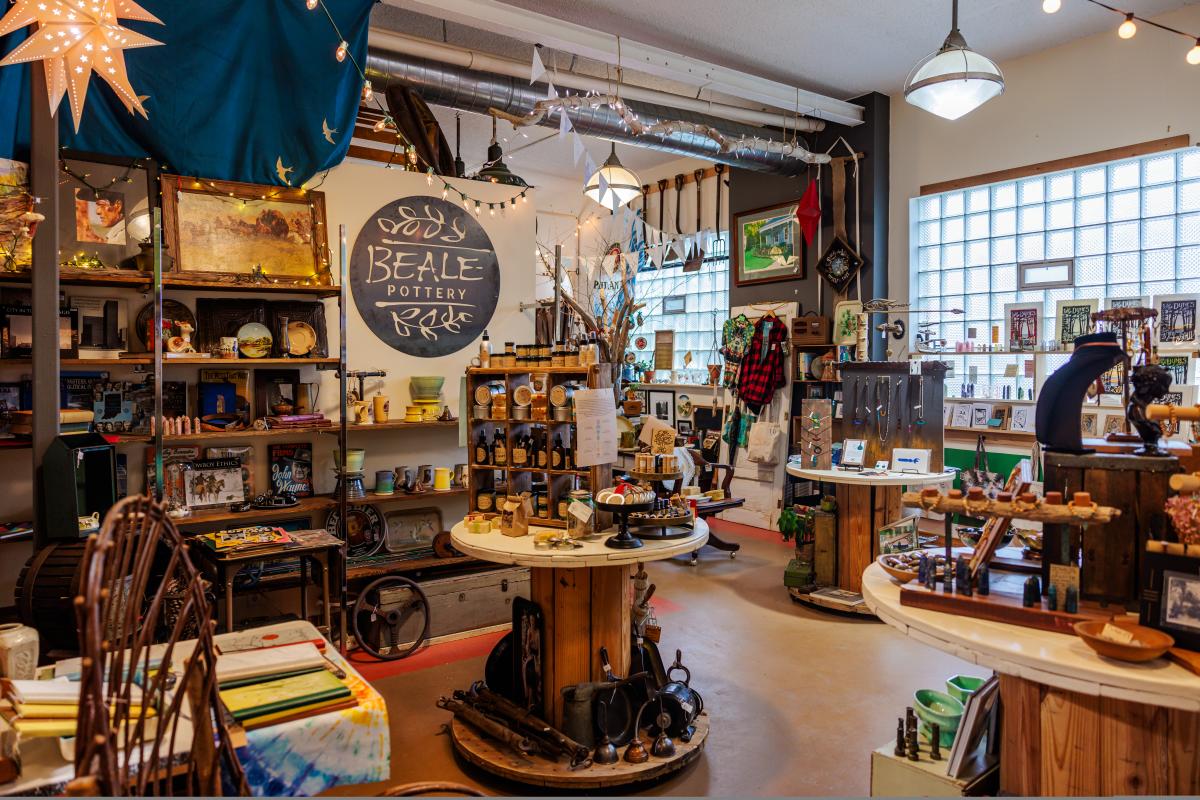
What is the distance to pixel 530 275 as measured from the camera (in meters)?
5.28

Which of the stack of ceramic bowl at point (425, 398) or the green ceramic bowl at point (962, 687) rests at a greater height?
the stack of ceramic bowl at point (425, 398)

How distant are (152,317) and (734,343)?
17.6ft

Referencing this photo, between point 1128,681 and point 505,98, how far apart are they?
5.12 meters

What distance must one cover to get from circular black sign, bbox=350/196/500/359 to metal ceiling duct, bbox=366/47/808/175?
0.93m

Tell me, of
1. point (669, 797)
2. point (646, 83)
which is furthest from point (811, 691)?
point (646, 83)

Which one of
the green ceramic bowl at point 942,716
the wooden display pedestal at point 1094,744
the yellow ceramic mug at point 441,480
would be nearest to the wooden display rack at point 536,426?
the yellow ceramic mug at point 441,480

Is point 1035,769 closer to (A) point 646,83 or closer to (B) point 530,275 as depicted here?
(B) point 530,275

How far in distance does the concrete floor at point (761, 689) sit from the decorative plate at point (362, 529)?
75 centimetres

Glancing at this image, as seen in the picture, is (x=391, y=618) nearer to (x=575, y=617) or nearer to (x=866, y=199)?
(x=575, y=617)

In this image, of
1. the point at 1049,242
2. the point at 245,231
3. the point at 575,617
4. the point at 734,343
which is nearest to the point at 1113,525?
the point at 575,617

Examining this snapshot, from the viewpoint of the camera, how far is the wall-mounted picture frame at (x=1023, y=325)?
566 cm

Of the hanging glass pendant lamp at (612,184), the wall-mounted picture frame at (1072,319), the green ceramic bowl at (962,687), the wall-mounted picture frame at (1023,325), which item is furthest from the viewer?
the wall-mounted picture frame at (1023,325)

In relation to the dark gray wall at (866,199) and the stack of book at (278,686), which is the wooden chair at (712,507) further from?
the stack of book at (278,686)

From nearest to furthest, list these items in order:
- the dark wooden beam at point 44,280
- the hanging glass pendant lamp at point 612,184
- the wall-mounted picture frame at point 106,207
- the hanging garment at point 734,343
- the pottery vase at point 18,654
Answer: the pottery vase at point 18,654 < the dark wooden beam at point 44,280 < the wall-mounted picture frame at point 106,207 < the hanging glass pendant lamp at point 612,184 < the hanging garment at point 734,343
